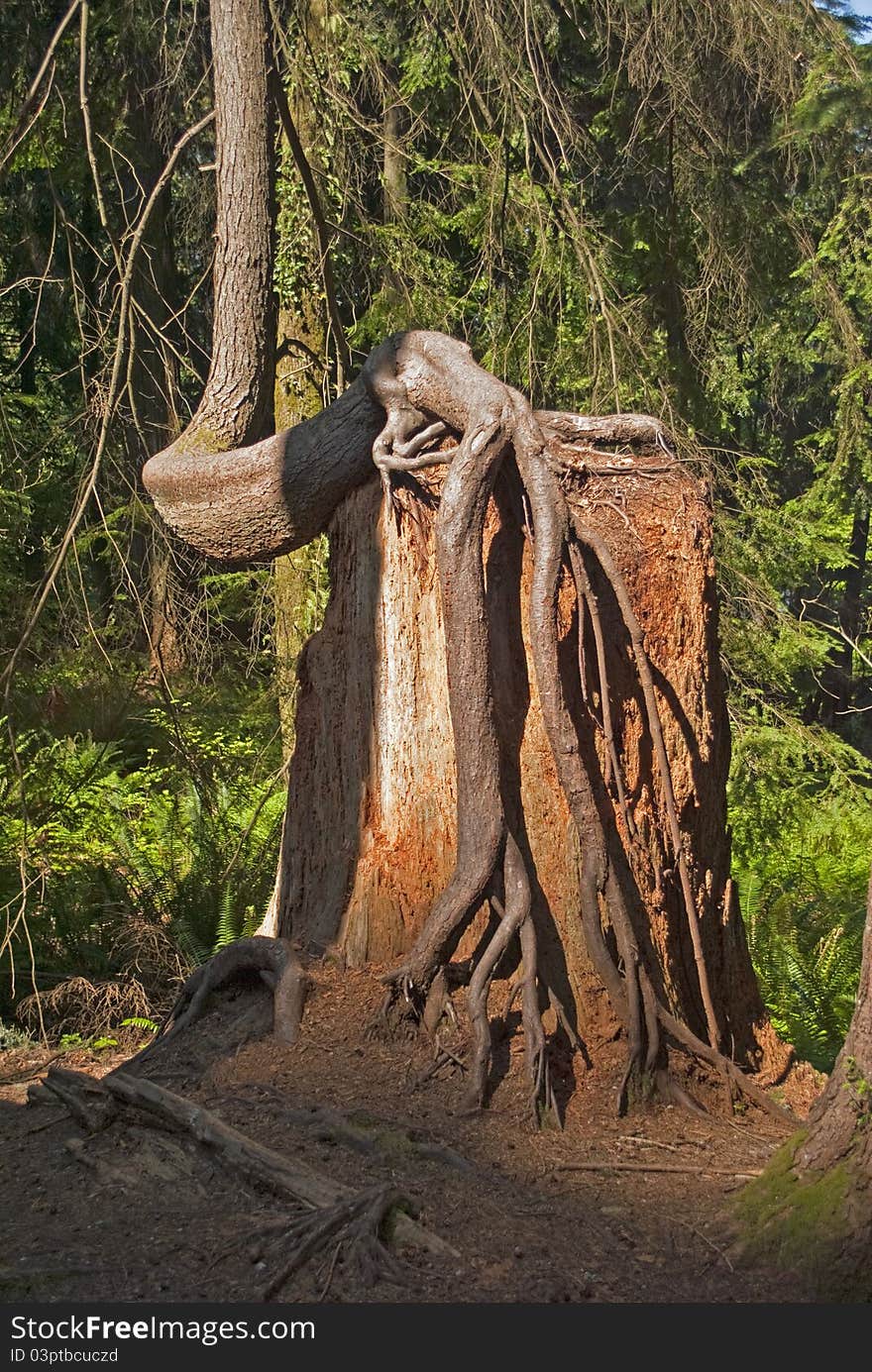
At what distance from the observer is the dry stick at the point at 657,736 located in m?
4.72

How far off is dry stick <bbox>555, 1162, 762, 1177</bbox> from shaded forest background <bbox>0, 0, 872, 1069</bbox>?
290 centimetres

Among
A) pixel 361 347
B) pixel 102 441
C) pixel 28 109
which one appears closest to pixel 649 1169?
pixel 102 441

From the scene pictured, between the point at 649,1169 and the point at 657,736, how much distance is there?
144cm

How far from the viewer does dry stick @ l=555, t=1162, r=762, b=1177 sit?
3998 millimetres

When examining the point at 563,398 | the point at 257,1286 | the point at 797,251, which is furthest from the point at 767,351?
the point at 257,1286

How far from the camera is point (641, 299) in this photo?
9258 millimetres

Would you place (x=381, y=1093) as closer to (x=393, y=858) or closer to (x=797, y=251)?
(x=393, y=858)

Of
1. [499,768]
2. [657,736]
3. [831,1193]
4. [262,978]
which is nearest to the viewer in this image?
[831,1193]

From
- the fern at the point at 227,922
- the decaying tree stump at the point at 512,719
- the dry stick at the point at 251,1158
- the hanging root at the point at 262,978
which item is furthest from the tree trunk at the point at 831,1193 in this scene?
the fern at the point at 227,922

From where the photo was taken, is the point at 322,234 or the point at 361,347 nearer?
the point at 322,234

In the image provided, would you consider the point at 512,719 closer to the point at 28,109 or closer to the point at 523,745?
the point at 523,745

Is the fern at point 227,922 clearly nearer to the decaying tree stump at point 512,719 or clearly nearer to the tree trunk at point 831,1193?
the decaying tree stump at point 512,719

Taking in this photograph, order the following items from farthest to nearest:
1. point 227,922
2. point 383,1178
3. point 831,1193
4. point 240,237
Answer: point 227,922
point 240,237
point 383,1178
point 831,1193

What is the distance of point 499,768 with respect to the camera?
15.1 ft
